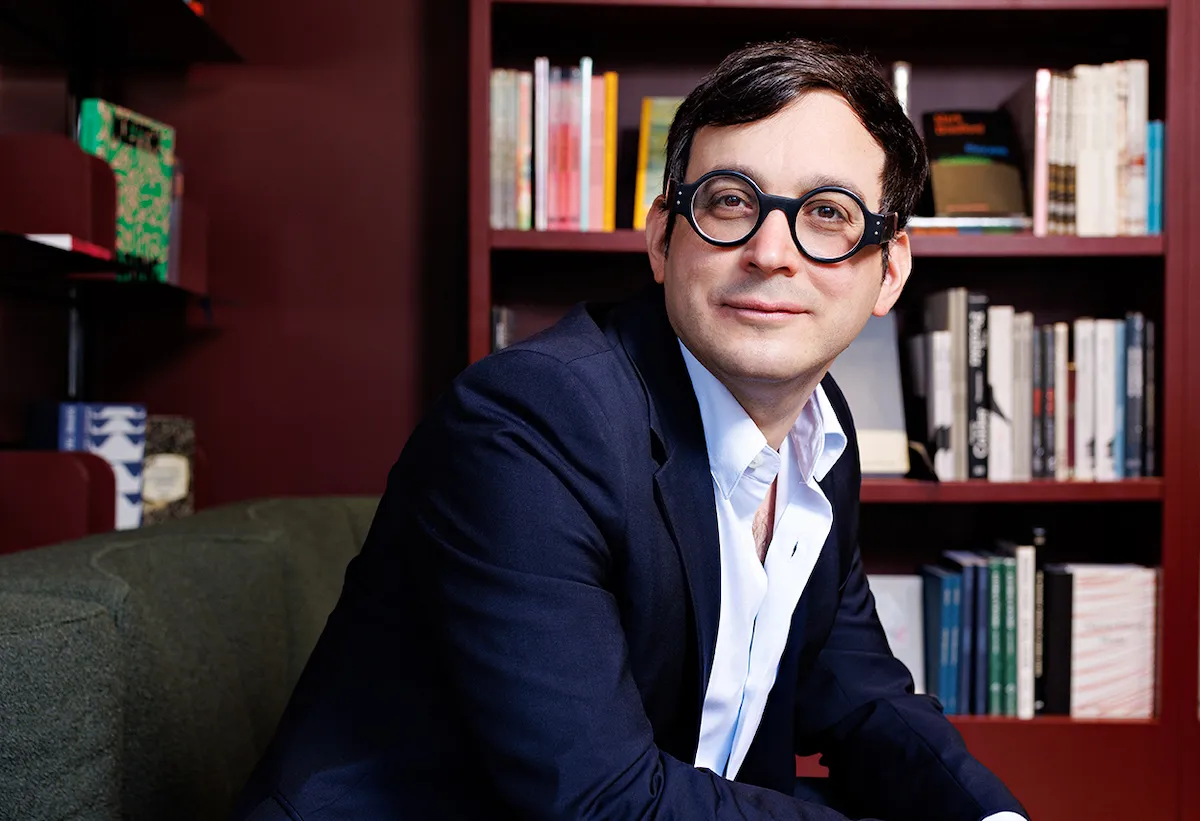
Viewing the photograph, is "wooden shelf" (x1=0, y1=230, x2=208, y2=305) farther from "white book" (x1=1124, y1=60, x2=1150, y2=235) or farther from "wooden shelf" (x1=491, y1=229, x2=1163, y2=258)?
"white book" (x1=1124, y1=60, x2=1150, y2=235)

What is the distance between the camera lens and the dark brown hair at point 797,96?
0.99 metres

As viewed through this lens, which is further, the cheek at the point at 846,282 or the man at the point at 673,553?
the cheek at the point at 846,282

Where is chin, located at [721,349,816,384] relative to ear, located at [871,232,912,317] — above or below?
below

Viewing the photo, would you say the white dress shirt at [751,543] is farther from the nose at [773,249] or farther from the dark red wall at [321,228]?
the dark red wall at [321,228]

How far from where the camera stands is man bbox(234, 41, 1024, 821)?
797 mm

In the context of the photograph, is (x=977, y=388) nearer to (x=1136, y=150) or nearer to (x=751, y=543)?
(x=1136, y=150)

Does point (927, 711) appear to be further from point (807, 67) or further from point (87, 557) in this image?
point (87, 557)

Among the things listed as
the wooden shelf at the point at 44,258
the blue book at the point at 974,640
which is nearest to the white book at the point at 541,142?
the wooden shelf at the point at 44,258

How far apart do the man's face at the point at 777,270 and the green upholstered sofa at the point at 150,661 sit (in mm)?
571

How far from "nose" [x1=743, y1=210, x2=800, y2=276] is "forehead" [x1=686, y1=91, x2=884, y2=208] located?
0.11 ft

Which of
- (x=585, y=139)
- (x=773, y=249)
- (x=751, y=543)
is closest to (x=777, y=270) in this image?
(x=773, y=249)

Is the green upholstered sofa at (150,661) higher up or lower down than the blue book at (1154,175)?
lower down

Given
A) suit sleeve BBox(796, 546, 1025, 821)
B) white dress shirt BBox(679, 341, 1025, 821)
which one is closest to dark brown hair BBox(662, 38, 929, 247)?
white dress shirt BBox(679, 341, 1025, 821)

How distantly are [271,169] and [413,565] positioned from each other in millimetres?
1587
